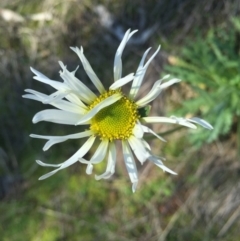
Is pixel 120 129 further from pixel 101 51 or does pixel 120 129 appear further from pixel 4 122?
pixel 4 122

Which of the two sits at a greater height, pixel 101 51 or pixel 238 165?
pixel 101 51

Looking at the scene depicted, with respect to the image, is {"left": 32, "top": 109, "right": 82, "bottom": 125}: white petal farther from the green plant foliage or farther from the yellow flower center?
the green plant foliage

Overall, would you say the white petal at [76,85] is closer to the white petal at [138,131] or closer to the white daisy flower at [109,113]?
the white daisy flower at [109,113]

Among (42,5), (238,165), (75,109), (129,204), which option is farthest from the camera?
(42,5)

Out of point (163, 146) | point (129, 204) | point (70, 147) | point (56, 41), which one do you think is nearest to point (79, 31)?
point (56, 41)

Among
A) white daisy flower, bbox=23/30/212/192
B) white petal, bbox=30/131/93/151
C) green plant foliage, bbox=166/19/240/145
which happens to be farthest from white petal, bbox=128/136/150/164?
green plant foliage, bbox=166/19/240/145
